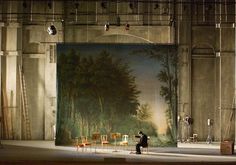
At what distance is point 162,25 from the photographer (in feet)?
89.6

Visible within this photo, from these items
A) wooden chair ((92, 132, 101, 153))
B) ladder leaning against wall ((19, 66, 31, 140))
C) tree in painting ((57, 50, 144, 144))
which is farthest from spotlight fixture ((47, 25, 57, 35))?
wooden chair ((92, 132, 101, 153))

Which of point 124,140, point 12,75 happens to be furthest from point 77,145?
point 12,75

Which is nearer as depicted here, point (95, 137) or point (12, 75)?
point (95, 137)

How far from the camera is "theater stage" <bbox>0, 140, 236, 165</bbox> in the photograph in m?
17.4

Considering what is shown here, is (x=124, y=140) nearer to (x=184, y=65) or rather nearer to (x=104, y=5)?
(x=184, y=65)

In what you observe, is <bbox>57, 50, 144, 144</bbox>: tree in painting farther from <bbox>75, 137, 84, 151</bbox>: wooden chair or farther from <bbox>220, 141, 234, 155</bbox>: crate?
<bbox>220, 141, 234, 155</bbox>: crate

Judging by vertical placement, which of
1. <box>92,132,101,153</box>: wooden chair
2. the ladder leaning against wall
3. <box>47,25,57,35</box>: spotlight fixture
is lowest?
<box>92,132,101,153</box>: wooden chair

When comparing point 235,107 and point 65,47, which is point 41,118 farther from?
point 235,107

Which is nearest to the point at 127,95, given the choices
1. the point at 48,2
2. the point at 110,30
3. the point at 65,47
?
the point at 65,47

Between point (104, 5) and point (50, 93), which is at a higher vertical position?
point (104, 5)

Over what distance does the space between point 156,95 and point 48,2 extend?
7.49 metres

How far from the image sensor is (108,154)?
20297 millimetres

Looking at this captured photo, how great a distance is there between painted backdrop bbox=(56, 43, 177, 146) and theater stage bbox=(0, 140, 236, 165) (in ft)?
3.03

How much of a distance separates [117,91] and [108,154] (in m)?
3.89
